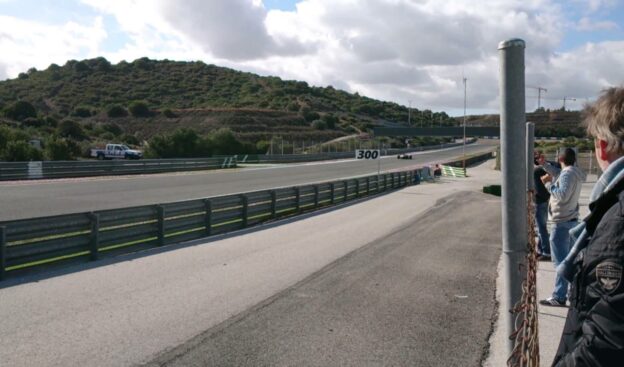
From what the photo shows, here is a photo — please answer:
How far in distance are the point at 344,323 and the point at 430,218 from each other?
11313mm

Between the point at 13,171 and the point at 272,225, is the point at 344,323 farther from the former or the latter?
the point at 13,171

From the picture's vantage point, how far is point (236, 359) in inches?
216

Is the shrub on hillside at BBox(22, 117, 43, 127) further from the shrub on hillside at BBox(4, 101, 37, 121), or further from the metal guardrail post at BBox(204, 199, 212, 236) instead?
the metal guardrail post at BBox(204, 199, 212, 236)

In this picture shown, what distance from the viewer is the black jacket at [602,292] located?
176 centimetres

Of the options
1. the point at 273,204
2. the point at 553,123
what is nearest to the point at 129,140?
the point at 273,204

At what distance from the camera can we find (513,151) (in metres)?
2.44

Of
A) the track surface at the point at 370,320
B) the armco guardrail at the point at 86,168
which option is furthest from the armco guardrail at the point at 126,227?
the armco guardrail at the point at 86,168

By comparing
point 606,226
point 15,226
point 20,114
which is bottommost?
point 15,226

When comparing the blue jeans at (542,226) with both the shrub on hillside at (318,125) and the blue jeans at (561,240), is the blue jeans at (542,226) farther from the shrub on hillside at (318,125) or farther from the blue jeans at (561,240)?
the shrub on hillside at (318,125)

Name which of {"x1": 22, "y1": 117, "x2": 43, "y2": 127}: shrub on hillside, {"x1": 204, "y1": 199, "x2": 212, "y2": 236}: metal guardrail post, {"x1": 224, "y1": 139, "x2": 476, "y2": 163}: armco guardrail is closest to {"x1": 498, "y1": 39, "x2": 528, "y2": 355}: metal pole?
{"x1": 204, "y1": 199, "x2": 212, "y2": 236}: metal guardrail post

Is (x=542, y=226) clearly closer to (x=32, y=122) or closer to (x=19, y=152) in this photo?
(x=19, y=152)

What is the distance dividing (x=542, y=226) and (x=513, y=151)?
864cm

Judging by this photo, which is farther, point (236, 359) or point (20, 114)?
point (20, 114)

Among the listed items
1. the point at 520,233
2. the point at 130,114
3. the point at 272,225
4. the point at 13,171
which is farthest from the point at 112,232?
the point at 130,114
